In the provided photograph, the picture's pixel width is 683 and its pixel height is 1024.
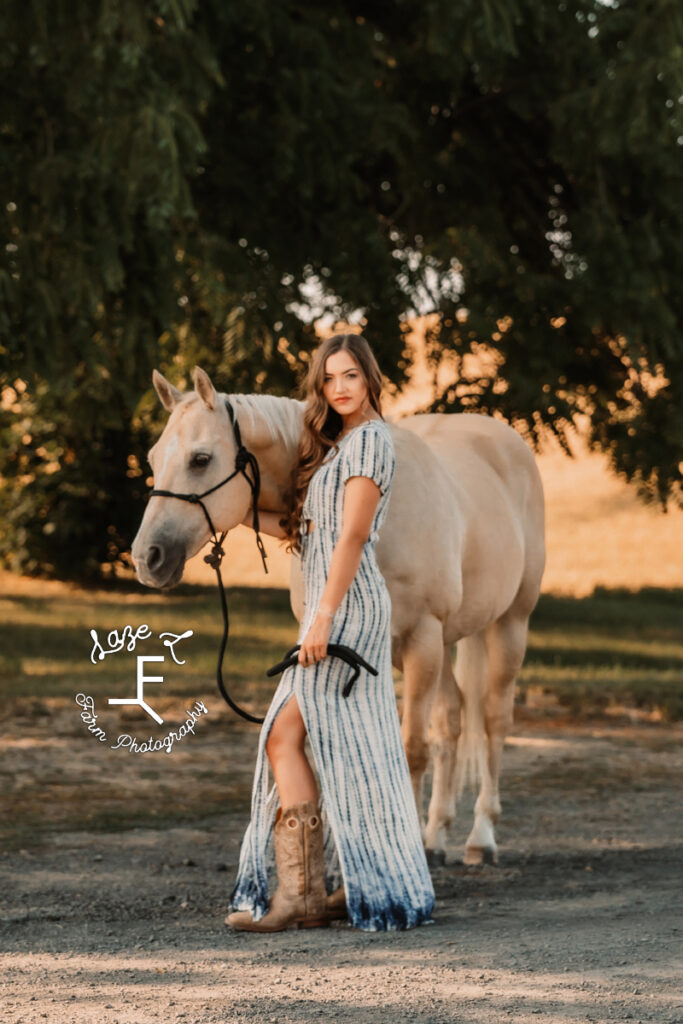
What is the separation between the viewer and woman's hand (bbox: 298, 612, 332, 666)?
4.11 meters

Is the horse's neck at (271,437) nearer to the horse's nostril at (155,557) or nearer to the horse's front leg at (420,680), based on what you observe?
the horse's nostril at (155,557)

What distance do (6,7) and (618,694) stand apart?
6.75 m

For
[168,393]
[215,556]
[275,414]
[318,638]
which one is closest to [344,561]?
[318,638]

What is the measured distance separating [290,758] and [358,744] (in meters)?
0.22

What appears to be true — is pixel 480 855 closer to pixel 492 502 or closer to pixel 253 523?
pixel 492 502

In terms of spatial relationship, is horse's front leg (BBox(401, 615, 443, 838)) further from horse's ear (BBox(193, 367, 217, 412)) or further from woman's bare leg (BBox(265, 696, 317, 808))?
horse's ear (BBox(193, 367, 217, 412))

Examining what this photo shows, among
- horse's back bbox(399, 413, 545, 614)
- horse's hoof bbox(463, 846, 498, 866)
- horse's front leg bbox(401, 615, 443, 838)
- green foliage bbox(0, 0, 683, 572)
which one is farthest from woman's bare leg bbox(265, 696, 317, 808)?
green foliage bbox(0, 0, 683, 572)

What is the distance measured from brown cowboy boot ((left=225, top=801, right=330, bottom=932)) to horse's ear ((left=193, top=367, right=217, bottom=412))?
51.5 inches

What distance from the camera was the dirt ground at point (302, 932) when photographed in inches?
133

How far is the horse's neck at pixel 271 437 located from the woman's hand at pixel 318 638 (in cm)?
57

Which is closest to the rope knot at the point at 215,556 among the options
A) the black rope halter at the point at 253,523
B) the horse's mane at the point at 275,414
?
the black rope halter at the point at 253,523

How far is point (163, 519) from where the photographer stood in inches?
164

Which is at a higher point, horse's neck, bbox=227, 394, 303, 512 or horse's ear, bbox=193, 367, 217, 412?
horse's ear, bbox=193, 367, 217, 412

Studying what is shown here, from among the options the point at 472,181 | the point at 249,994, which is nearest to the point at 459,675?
the point at 249,994
